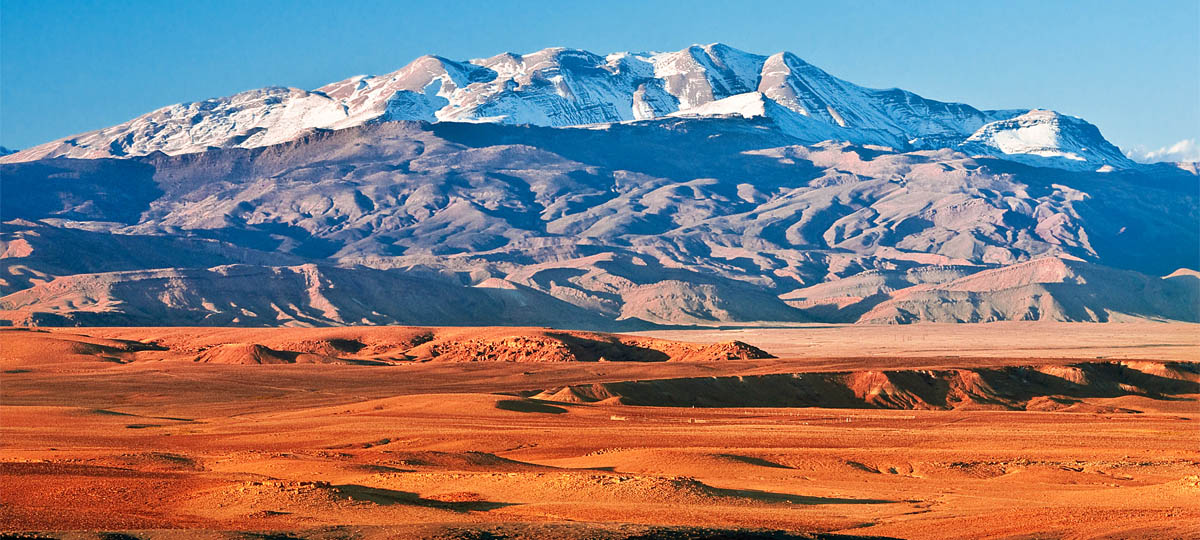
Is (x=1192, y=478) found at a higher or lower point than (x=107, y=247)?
lower

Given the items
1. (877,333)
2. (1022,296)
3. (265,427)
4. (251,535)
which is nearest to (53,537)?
(251,535)

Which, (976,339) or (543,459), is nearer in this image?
(543,459)

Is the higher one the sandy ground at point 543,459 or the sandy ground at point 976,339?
the sandy ground at point 976,339

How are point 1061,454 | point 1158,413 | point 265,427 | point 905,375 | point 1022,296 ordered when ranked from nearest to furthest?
point 1061,454, point 265,427, point 1158,413, point 905,375, point 1022,296

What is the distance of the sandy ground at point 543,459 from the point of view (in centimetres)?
2700

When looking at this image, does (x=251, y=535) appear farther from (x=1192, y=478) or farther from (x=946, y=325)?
(x=946, y=325)

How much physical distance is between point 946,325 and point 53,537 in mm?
149976

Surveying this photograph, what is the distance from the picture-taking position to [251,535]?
2319 cm

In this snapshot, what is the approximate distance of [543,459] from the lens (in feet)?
137

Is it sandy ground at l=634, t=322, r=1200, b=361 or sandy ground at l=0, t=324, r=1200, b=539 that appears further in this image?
sandy ground at l=634, t=322, r=1200, b=361

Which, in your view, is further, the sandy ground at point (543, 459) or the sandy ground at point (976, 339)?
the sandy ground at point (976, 339)

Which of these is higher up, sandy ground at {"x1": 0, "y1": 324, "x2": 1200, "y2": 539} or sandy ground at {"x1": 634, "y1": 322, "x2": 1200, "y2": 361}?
sandy ground at {"x1": 634, "y1": 322, "x2": 1200, "y2": 361}

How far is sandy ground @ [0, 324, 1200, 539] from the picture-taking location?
27.0 metres

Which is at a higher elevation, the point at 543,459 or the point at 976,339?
the point at 976,339
